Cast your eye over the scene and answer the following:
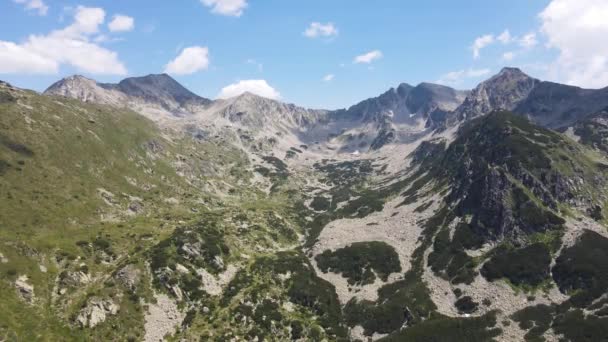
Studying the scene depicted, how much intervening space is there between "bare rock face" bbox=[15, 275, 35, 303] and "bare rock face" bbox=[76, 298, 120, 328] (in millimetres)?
11575

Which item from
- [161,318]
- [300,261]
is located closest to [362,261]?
[300,261]

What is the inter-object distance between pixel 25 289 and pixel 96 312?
1647 cm

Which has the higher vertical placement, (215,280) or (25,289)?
(25,289)

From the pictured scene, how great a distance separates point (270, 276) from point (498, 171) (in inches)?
3996

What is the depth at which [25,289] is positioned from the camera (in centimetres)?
9388

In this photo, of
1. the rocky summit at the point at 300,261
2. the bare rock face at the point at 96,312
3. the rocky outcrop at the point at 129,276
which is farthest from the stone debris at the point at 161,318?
the bare rock face at the point at 96,312

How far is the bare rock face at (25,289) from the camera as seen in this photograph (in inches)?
3639

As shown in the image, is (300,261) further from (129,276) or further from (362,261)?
(129,276)

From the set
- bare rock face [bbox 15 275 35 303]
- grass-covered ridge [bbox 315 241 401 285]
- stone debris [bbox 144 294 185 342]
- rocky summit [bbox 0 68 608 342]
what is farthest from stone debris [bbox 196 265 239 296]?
bare rock face [bbox 15 275 35 303]

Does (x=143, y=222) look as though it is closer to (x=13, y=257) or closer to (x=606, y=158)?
(x=13, y=257)

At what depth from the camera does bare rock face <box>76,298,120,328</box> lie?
9344 centimetres

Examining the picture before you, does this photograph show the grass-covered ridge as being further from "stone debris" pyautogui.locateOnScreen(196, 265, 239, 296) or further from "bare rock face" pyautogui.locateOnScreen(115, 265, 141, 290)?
"bare rock face" pyautogui.locateOnScreen(115, 265, 141, 290)

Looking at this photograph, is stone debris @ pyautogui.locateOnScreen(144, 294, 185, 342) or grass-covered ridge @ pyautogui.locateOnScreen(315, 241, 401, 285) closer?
stone debris @ pyautogui.locateOnScreen(144, 294, 185, 342)

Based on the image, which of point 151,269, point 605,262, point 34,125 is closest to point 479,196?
point 605,262
